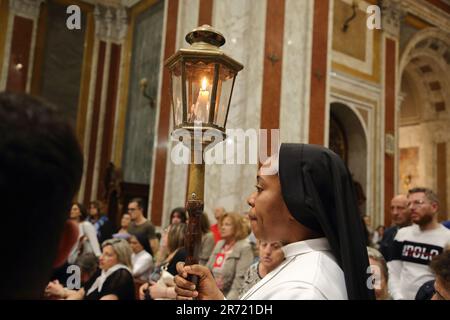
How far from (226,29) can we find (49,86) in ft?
17.7

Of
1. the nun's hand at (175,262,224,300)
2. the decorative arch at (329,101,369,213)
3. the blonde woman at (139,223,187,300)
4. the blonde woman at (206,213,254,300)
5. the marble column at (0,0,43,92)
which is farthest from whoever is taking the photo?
the decorative arch at (329,101,369,213)

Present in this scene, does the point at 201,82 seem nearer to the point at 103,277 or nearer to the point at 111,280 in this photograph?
the point at 111,280

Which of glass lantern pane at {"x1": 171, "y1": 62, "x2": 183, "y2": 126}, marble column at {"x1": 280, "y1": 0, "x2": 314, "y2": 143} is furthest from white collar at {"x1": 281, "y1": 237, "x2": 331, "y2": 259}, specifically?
marble column at {"x1": 280, "y1": 0, "x2": 314, "y2": 143}

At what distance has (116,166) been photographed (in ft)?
37.6

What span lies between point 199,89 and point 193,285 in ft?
2.67

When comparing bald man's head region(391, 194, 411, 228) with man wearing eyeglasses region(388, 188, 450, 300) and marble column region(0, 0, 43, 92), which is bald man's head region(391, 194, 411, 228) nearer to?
man wearing eyeglasses region(388, 188, 450, 300)

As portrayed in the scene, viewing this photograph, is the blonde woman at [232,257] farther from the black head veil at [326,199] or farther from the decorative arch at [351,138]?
the decorative arch at [351,138]

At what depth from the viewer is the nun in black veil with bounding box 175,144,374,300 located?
1.46m

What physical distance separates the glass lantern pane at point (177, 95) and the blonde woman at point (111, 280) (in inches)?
104

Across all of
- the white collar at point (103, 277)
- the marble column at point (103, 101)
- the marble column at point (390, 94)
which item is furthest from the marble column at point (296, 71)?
the marble column at point (103, 101)

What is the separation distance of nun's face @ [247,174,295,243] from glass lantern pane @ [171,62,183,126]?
514 millimetres

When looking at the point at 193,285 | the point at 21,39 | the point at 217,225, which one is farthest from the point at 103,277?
the point at 21,39

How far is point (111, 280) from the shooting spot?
169 inches

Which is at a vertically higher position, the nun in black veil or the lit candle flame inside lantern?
the lit candle flame inside lantern
